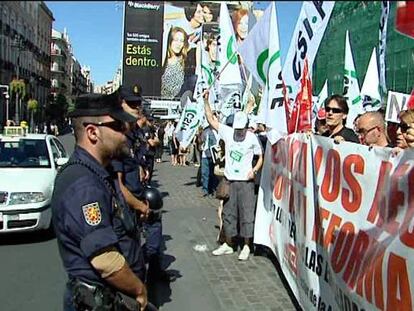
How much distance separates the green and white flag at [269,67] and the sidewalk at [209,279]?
5.73 ft

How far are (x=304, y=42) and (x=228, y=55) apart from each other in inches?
172

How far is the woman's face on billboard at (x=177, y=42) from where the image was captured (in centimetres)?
5031

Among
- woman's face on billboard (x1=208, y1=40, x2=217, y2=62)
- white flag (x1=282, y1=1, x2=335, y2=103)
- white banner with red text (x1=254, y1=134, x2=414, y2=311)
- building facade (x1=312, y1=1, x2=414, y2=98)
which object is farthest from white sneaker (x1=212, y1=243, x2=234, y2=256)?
building facade (x1=312, y1=1, x2=414, y2=98)

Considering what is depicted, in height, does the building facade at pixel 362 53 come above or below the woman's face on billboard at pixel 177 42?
below

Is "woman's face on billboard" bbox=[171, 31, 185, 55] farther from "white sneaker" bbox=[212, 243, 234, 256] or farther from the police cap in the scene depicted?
the police cap

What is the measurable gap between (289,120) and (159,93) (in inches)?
1745

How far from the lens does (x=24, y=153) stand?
29.9 feet

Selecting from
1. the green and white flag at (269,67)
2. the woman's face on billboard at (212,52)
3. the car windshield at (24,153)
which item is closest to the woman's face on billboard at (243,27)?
the woman's face on billboard at (212,52)

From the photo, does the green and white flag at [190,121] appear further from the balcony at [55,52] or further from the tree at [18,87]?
the balcony at [55,52]

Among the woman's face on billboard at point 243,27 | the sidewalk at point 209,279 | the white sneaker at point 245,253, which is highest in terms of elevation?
the woman's face on billboard at point 243,27

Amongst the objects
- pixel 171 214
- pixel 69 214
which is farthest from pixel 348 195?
pixel 171 214

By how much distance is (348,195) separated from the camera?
375 centimetres

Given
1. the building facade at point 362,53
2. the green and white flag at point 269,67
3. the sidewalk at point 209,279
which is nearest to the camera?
the sidewalk at point 209,279

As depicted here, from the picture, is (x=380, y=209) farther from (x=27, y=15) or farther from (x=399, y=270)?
(x=27, y=15)
